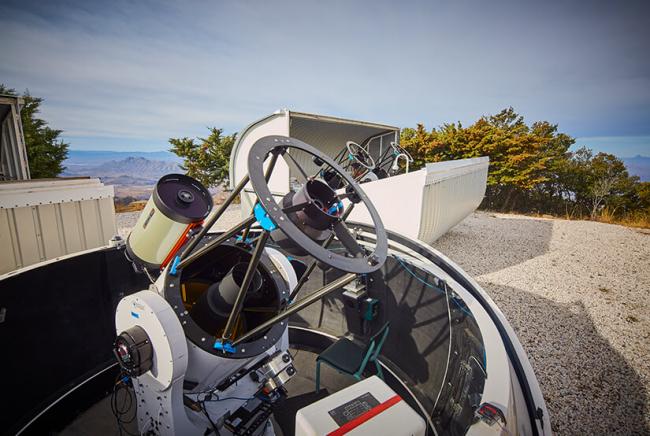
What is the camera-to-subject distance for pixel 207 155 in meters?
16.6

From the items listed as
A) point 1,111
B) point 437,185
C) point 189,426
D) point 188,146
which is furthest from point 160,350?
point 188,146

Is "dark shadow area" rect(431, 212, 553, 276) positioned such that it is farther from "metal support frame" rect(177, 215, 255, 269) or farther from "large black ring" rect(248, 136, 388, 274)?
"metal support frame" rect(177, 215, 255, 269)

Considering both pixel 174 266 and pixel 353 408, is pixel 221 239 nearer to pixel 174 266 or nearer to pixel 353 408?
pixel 174 266

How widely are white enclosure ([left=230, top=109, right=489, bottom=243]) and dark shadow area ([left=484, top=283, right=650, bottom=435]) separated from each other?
2.17 metres

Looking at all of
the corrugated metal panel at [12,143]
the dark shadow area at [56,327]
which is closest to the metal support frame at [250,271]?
the dark shadow area at [56,327]

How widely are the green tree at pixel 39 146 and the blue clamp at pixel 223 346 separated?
63.5ft

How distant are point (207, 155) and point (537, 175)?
18963 mm

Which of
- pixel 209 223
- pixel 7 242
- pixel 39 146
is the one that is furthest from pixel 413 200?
pixel 39 146

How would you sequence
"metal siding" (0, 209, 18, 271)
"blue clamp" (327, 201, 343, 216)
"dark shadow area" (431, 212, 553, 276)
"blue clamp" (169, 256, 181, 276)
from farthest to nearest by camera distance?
1. "dark shadow area" (431, 212, 553, 276)
2. "metal siding" (0, 209, 18, 271)
3. "blue clamp" (169, 256, 181, 276)
4. "blue clamp" (327, 201, 343, 216)

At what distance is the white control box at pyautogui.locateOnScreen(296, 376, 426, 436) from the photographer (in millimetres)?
1032

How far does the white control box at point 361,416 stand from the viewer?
1032 millimetres

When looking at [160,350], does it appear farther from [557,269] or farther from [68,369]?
[557,269]

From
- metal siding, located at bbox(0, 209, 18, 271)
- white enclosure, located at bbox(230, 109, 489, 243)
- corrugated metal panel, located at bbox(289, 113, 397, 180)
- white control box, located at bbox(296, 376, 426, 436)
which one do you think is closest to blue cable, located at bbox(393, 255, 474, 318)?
white control box, located at bbox(296, 376, 426, 436)

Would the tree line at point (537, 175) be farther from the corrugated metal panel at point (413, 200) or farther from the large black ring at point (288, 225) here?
the large black ring at point (288, 225)
